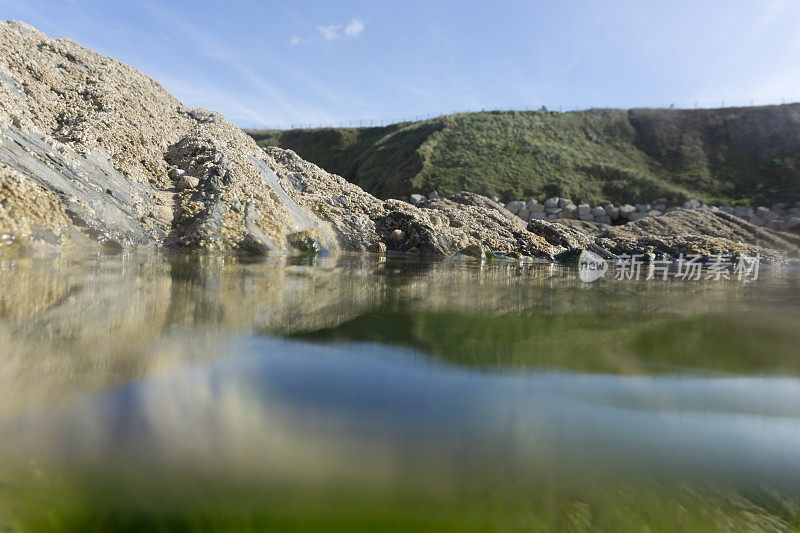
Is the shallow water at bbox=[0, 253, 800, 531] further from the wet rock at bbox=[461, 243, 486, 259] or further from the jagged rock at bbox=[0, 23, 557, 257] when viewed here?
the wet rock at bbox=[461, 243, 486, 259]

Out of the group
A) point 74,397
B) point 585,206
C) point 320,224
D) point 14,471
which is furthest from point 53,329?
point 585,206

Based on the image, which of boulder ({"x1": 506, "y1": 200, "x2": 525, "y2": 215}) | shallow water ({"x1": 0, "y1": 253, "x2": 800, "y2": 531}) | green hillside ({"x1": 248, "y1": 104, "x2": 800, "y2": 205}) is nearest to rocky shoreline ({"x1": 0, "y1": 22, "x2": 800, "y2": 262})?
shallow water ({"x1": 0, "y1": 253, "x2": 800, "y2": 531})

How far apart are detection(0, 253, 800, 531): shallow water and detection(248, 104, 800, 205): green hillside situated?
34.7m

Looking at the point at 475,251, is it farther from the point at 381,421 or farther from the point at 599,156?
the point at 599,156

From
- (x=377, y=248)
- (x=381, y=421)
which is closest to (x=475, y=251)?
(x=377, y=248)

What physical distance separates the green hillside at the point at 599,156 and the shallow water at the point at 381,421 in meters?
34.7

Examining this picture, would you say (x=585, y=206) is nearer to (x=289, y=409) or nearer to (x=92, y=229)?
(x=92, y=229)

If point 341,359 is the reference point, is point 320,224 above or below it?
above

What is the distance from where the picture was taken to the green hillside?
3538 centimetres

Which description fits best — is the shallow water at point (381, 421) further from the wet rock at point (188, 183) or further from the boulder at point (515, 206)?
the boulder at point (515, 206)

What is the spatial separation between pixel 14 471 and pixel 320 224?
9.85 m

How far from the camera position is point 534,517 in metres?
1.00

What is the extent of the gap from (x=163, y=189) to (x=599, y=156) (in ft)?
131

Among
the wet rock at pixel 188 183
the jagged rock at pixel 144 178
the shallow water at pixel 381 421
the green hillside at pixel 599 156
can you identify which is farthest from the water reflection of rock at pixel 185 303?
the green hillside at pixel 599 156
